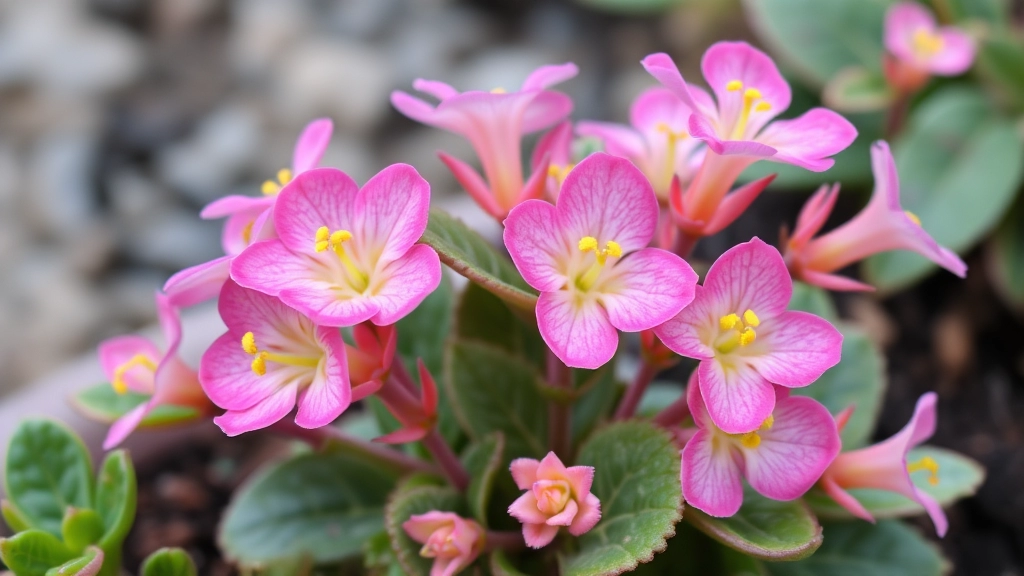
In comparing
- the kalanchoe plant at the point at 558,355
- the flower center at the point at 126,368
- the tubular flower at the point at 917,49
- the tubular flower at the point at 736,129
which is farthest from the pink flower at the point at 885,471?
the tubular flower at the point at 917,49

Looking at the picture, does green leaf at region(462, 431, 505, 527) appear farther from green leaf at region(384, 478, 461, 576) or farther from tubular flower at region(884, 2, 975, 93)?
tubular flower at region(884, 2, 975, 93)

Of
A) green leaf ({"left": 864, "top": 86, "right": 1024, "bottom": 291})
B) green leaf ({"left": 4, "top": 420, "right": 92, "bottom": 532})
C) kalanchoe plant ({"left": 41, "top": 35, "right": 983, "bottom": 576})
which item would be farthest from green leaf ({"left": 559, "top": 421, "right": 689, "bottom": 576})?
green leaf ({"left": 864, "top": 86, "right": 1024, "bottom": 291})

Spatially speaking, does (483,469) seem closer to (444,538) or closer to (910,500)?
(444,538)

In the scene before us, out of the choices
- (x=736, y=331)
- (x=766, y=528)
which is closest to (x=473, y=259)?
(x=736, y=331)

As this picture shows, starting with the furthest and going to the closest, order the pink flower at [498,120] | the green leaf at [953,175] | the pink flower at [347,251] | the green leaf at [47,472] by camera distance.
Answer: the green leaf at [953,175]
the green leaf at [47,472]
the pink flower at [498,120]
the pink flower at [347,251]

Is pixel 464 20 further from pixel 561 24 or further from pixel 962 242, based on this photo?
pixel 962 242

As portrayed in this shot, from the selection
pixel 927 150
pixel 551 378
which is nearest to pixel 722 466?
pixel 551 378

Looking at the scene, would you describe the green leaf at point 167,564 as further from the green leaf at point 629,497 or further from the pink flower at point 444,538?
the green leaf at point 629,497
